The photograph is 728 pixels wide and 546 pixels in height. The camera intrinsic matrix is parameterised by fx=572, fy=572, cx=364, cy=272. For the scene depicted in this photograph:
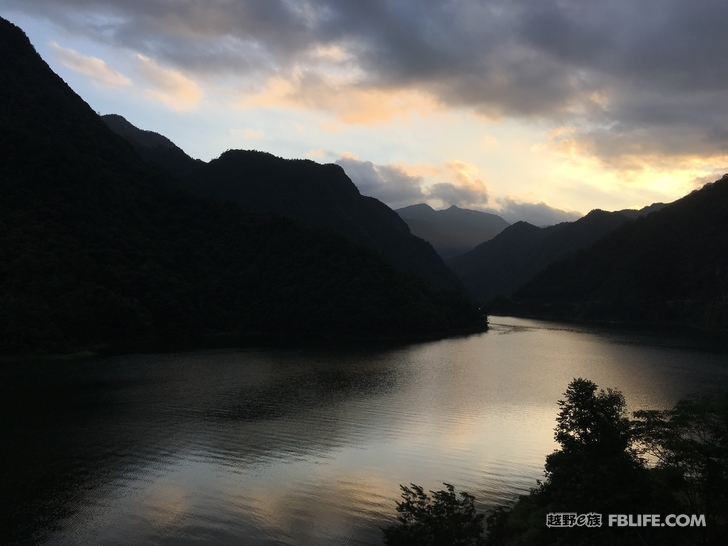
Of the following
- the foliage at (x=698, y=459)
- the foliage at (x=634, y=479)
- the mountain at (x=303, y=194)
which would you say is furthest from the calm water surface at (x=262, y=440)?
the mountain at (x=303, y=194)

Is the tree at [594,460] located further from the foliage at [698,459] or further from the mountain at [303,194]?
the mountain at [303,194]

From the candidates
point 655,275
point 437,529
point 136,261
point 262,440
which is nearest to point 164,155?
point 136,261

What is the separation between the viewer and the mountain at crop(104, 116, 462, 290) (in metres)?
162

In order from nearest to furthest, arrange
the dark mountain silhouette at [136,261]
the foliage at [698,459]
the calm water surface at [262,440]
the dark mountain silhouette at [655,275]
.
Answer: the foliage at [698,459] < the calm water surface at [262,440] < the dark mountain silhouette at [136,261] < the dark mountain silhouette at [655,275]

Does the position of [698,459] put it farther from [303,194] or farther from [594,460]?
[303,194]

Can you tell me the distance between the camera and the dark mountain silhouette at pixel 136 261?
2623 inches

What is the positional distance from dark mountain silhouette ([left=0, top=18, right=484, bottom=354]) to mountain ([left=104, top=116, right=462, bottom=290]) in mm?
42035

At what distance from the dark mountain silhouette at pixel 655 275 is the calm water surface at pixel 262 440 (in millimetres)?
69689

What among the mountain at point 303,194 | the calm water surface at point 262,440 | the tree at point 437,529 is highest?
the mountain at point 303,194

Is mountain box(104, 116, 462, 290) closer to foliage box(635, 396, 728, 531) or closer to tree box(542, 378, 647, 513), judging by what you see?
tree box(542, 378, 647, 513)

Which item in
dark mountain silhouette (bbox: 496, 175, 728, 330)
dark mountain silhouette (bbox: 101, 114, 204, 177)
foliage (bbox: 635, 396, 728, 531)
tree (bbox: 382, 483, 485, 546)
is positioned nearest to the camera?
foliage (bbox: 635, 396, 728, 531)

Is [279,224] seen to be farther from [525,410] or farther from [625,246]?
[625,246]

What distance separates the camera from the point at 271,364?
184 ft

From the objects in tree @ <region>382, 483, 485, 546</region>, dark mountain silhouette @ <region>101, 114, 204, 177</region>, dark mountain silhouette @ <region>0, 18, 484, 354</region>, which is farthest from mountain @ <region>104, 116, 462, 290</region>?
tree @ <region>382, 483, 485, 546</region>
